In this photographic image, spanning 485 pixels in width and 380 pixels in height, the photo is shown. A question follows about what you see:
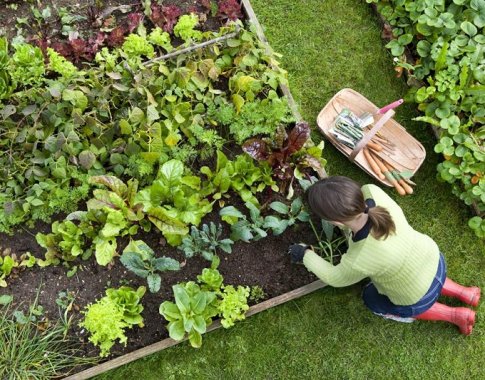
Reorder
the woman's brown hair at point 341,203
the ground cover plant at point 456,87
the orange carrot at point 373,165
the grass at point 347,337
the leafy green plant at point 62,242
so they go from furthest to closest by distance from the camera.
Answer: the orange carrot at point 373,165 → the ground cover plant at point 456,87 → the grass at point 347,337 → the leafy green plant at point 62,242 → the woman's brown hair at point 341,203

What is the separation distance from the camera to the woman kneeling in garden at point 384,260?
306 centimetres

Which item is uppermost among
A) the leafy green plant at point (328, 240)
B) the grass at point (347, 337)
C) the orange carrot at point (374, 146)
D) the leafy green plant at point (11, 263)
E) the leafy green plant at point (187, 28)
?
the leafy green plant at point (187, 28)

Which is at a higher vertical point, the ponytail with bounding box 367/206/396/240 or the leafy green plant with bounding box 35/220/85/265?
the ponytail with bounding box 367/206/396/240

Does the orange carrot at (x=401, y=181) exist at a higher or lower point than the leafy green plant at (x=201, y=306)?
higher

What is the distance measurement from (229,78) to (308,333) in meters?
1.93

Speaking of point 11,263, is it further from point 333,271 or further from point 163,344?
point 333,271

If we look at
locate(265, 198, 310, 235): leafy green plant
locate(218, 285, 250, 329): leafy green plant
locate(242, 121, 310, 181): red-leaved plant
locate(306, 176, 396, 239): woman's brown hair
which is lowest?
locate(218, 285, 250, 329): leafy green plant

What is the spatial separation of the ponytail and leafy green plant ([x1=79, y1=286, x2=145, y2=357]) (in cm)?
155

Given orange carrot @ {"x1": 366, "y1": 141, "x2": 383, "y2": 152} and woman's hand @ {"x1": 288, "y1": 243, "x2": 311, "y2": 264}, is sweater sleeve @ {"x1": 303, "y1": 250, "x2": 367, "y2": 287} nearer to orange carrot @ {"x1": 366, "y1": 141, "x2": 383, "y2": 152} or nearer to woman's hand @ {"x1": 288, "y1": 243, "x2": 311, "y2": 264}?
woman's hand @ {"x1": 288, "y1": 243, "x2": 311, "y2": 264}

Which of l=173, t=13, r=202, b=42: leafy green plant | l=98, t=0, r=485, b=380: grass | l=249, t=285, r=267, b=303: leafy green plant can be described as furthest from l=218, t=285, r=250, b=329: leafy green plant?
l=173, t=13, r=202, b=42: leafy green plant

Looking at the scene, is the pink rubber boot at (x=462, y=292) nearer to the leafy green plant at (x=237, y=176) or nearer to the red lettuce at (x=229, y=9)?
the leafy green plant at (x=237, y=176)

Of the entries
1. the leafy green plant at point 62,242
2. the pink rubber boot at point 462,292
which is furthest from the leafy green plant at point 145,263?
the pink rubber boot at point 462,292

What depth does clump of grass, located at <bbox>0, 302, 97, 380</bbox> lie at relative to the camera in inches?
139

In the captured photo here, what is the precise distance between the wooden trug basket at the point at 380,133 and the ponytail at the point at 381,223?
1.01 metres
